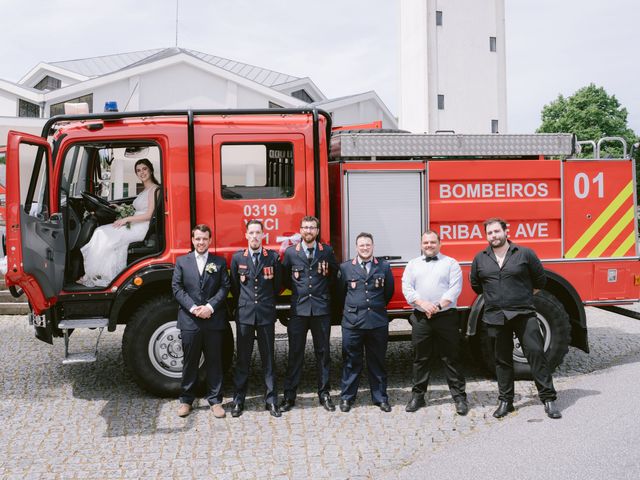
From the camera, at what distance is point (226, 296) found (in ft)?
19.1

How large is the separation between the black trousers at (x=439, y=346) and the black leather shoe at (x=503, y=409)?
0.32 metres

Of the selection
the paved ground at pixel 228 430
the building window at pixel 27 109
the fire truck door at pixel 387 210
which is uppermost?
the building window at pixel 27 109

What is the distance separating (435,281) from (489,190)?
1.43 meters

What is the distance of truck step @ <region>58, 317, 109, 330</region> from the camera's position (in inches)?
233

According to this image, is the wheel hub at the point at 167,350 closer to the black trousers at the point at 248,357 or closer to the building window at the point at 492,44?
the black trousers at the point at 248,357

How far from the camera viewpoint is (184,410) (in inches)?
224

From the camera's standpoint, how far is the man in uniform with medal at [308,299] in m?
5.82

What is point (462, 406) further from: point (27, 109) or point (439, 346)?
point (27, 109)

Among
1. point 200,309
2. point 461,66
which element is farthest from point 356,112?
point 200,309

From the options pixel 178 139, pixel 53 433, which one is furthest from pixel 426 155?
pixel 53 433

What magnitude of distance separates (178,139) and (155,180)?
18.5 inches

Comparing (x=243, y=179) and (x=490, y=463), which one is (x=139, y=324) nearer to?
(x=243, y=179)

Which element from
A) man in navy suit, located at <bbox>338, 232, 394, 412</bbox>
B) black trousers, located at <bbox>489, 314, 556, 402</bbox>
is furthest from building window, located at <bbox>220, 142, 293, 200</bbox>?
black trousers, located at <bbox>489, 314, 556, 402</bbox>

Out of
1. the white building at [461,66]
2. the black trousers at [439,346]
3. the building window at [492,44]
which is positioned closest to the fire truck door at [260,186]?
the black trousers at [439,346]
